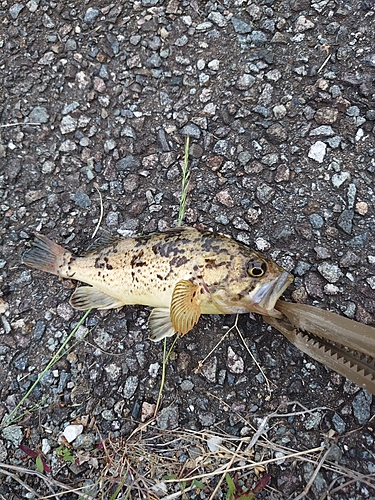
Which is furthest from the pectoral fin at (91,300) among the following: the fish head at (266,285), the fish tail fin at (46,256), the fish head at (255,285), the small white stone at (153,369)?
the fish head at (266,285)

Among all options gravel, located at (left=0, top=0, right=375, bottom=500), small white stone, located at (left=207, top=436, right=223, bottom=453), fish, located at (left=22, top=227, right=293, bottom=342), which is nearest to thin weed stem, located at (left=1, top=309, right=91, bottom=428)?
gravel, located at (left=0, top=0, right=375, bottom=500)

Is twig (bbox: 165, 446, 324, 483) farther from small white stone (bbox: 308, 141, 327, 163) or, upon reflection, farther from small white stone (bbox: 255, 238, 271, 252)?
small white stone (bbox: 308, 141, 327, 163)

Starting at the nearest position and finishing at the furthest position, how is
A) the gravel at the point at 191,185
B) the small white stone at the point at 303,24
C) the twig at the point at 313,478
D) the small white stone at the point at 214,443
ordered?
1. the twig at the point at 313,478
2. the small white stone at the point at 214,443
3. the gravel at the point at 191,185
4. the small white stone at the point at 303,24

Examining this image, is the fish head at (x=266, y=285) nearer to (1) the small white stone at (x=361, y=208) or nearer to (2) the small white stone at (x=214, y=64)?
(1) the small white stone at (x=361, y=208)

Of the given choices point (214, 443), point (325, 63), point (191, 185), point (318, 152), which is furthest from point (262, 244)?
point (325, 63)

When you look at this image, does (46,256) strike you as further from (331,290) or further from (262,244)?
(331,290)
